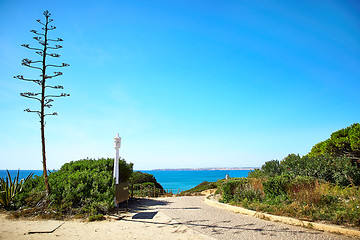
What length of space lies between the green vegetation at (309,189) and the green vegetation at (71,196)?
5294 mm

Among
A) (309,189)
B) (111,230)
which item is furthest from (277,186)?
(111,230)

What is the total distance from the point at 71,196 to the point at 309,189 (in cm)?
863

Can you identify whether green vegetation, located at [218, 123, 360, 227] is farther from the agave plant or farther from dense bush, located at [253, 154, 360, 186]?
the agave plant

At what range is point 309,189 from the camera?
26.0ft

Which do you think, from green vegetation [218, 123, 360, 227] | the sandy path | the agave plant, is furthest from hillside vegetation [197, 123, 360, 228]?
the agave plant

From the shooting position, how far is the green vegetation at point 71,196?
8211 millimetres

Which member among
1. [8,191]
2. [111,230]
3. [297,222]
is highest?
[8,191]

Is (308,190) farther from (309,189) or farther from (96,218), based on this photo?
(96,218)

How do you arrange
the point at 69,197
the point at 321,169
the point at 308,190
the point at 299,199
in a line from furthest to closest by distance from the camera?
the point at 321,169, the point at 69,197, the point at 308,190, the point at 299,199

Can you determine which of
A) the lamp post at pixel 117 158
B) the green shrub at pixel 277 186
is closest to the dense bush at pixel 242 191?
the green shrub at pixel 277 186

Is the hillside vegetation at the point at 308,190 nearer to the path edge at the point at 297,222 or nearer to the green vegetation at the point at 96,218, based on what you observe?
the path edge at the point at 297,222

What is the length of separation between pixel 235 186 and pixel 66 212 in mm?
7106

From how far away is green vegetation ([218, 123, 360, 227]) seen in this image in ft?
21.6

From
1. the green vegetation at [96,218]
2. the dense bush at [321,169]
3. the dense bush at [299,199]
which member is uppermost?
the dense bush at [321,169]
